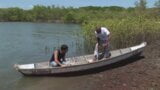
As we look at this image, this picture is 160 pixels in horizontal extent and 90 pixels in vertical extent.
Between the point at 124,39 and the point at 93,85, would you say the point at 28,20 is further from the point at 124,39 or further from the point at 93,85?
the point at 93,85

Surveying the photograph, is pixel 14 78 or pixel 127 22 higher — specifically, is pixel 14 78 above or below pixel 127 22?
below

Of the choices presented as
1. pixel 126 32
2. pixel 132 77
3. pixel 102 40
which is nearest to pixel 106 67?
pixel 102 40

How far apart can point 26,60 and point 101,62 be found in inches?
245

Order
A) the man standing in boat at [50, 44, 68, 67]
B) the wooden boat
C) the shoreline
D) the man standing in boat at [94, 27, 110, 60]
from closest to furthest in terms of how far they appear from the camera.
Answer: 1. the shoreline
2. the man standing in boat at [50, 44, 68, 67]
3. the wooden boat
4. the man standing in boat at [94, 27, 110, 60]

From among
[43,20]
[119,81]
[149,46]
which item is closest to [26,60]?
[149,46]

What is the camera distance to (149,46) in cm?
1947

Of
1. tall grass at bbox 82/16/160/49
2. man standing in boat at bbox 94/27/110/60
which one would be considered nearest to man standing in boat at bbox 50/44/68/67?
man standing in boat at bbox 94/27/110/60

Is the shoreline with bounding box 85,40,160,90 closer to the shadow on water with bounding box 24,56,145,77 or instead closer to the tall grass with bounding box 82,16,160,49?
the shadow on water with bounding box 24,56,145,77

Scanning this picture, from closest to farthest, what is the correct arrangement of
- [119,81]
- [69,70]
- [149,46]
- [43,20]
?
[119,81]
[69,70]
[149,46]
[43,20]

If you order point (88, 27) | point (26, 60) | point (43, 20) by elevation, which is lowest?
point (43, 20)

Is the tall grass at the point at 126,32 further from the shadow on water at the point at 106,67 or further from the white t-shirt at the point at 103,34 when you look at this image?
the white t-shirt at the point at 103,34

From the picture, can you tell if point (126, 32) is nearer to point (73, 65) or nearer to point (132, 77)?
point (73, 65)

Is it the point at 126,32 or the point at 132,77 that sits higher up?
the point at 126,32

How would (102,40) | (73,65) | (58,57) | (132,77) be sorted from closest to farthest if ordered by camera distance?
(132,77) → (58,57) → (73,65) → (102,40)
